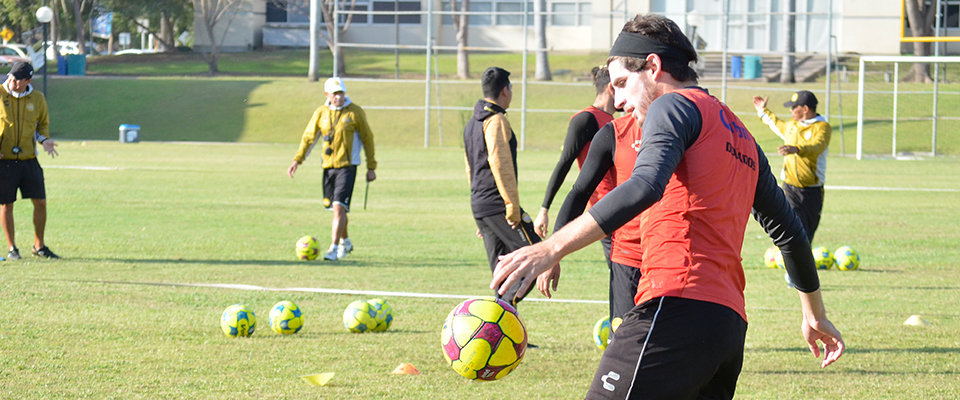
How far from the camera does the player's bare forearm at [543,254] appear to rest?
273 cm

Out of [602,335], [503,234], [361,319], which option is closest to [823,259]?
[503,234]

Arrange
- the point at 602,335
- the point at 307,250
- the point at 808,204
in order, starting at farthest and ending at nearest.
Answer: the point at 307,250
the point at 808,204
the point at 602,335

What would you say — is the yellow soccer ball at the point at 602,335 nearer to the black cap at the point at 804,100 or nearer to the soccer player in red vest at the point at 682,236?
the soccer player in red vest at the point at 682,236

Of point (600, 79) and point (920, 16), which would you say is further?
point (920, 16)

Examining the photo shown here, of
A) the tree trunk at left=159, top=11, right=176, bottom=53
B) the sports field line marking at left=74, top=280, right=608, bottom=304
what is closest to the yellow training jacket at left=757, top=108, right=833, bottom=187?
the sports field line marking at left=74, top=280, right=608, bottom=304

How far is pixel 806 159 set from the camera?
32.1 ft

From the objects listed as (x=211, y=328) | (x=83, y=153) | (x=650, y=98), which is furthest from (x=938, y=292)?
(x=83, y=153)

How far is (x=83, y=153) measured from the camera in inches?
1116

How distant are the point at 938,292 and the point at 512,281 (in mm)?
7838

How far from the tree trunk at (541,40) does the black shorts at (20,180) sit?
2565 centimetres

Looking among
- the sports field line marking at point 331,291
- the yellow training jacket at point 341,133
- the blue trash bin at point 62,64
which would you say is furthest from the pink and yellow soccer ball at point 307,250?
the blue trash bin at point 62,64

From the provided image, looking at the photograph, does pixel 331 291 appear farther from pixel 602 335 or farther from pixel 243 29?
pixel 243 29

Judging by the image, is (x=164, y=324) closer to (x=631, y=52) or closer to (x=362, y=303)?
(x=362, y=303)

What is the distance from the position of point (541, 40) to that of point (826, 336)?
117ft
